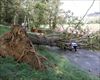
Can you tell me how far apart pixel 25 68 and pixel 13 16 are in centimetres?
956

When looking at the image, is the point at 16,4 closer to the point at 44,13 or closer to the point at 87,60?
the point at 44,13

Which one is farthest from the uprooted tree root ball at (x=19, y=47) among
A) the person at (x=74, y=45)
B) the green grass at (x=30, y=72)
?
the person at (x=74, y=45)

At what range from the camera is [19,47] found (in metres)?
6.81

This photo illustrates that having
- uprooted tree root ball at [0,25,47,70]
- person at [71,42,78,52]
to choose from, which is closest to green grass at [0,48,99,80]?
uprooted tree root ball at [0,25,47,70]

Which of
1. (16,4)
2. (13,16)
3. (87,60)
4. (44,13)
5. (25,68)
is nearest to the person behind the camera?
(25,68)

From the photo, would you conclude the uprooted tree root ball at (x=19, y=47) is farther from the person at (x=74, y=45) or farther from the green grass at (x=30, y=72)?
the person at (x=74, y=45)

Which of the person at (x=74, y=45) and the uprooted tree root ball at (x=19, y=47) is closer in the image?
the uprooted tree root ball at (x=19, y=47)

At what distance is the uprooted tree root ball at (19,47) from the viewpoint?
657 centimetres

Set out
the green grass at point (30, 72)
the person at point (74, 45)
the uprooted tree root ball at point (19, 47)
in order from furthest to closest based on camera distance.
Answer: the person at point (74, 45) → the uprooted tree root ball at point (19, 47) → the green grass at point (30, 72)

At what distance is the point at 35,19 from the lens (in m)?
13.1

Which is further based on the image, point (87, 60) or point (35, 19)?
point (35, 19)

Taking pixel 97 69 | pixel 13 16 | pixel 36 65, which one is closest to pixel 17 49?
pixel 36 65

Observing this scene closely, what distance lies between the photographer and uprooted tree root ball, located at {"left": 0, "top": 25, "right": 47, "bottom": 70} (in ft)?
21.6

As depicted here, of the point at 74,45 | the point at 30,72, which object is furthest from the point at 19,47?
the point at 74,45
